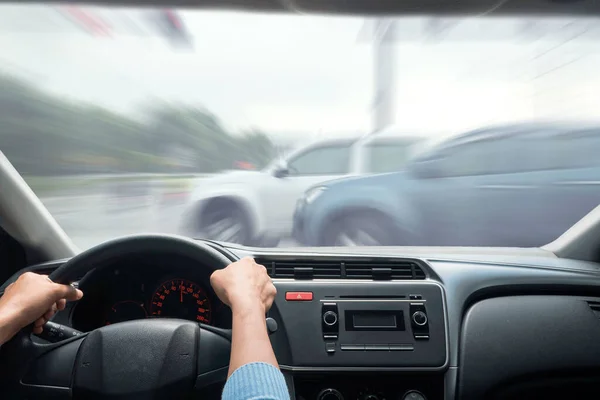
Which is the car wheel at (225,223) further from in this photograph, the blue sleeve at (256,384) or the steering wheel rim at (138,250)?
the blue sleeve at (256,384)

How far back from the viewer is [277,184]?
11.1 ft

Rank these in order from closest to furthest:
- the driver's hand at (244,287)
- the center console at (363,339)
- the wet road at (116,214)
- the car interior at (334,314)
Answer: the driver's hand at (244,287), the car interior at (334,314), the center console at (363,339), the wet road at (116,214)

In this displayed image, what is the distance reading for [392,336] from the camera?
7.94 ft

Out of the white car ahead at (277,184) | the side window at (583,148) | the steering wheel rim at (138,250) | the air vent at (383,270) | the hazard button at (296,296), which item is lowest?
the hazard button at (296,296)

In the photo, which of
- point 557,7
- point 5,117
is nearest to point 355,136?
point 557,7

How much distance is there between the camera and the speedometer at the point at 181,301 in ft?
7.42

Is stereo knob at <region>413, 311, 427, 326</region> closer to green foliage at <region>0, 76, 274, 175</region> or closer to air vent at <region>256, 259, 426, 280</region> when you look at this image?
air vent at <region>256, 259, 426, 280</region>

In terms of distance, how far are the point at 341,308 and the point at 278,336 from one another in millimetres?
357

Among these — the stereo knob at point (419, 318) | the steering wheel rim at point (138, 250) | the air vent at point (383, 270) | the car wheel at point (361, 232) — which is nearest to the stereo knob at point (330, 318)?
the air vent at point (383, 270)

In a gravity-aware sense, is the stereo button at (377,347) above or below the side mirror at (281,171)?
below

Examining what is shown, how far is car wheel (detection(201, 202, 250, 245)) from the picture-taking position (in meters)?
3.22

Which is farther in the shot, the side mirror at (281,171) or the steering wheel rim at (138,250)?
the side mirror at (281,171)

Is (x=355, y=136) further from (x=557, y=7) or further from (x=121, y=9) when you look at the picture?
(x=121, y=9)

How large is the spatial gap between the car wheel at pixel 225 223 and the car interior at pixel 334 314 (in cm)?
53
